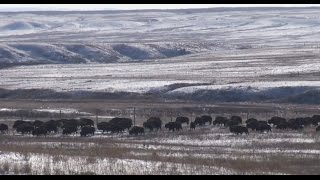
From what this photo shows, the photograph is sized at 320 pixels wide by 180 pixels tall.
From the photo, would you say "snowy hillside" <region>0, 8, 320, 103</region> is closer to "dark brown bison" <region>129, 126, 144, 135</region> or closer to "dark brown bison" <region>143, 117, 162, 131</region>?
"dark brown bison" <region>143, 117, 162, 131</region>

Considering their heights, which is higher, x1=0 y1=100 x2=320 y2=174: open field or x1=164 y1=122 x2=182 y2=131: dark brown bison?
x1=164 y1=122 x2=182 y2=131: dark brown bison

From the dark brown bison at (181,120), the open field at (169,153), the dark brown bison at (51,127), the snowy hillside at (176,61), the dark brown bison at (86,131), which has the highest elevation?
the snowy hillside at (176,61)

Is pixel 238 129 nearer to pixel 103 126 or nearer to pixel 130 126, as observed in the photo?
pixel 130 126

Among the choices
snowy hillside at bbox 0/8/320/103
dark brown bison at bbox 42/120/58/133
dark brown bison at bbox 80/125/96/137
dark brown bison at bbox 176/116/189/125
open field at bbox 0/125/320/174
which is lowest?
open field at bbox 0/125/320/174

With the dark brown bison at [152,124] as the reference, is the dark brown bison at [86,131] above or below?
below

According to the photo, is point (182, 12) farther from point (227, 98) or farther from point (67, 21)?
point (227, 98)

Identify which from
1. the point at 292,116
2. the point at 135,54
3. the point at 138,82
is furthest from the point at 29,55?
the point at 292,116

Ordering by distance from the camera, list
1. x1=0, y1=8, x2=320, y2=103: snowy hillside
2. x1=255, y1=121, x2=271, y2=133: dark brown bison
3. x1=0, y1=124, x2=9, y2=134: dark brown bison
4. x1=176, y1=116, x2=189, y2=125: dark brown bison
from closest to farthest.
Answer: x1=255, y1=121, x2=271, y2=133: dark brown bison, x1=0, y1=124, x2=9, y2=134: dark brown bison, x1=176, y1=116, x2=189, y2=125: dark brown bison, x1=0, y1=8, x2=320, y2=103: snowy hillside

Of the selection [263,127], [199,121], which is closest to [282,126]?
[263,127]

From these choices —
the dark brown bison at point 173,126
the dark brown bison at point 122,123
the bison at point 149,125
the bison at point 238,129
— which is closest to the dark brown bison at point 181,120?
the dark brown bison at point 173,126

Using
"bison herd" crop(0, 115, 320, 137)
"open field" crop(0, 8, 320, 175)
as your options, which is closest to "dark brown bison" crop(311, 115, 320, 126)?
"bison herd" crop(0, 115, 320, 137)

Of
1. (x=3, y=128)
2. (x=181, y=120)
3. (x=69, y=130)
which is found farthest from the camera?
(x=181, y=120)

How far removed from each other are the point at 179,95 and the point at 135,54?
118ft

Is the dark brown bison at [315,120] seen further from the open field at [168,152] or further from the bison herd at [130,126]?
the open field at [168,152]
